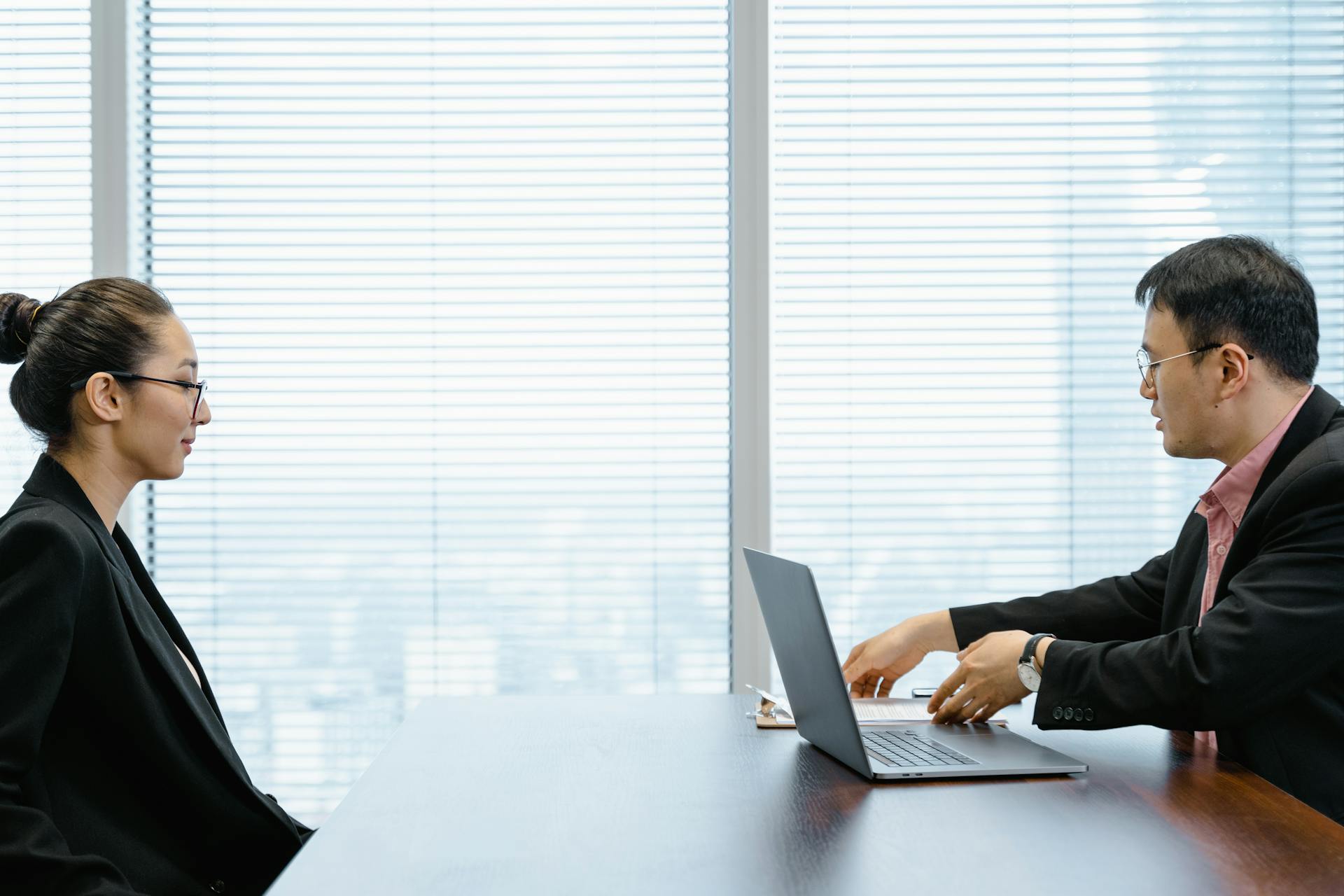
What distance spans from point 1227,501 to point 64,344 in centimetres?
175

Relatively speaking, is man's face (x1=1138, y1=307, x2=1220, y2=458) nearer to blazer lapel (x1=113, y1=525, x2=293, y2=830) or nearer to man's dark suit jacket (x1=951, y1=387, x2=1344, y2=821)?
man's dark suit jacket (x1=951, y1=387, x2=1344, y2=821)

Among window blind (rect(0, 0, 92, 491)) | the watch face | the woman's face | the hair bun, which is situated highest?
window blind (rect(0, 0, 92, 491))

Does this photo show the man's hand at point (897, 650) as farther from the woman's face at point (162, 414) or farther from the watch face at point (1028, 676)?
the woman's face at point (162, 414)

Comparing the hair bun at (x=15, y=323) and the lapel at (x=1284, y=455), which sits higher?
the hair bun at (x=15, y=323)

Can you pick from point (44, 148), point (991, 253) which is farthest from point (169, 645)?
point (991, 253)

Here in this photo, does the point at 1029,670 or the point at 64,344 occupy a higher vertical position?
the point at 64,344

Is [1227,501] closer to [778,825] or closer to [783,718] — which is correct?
[783,718]

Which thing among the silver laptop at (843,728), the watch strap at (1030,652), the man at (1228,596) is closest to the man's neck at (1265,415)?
the man at (1228,596)

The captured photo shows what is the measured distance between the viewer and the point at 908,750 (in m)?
1.49

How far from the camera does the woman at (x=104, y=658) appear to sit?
128 cm

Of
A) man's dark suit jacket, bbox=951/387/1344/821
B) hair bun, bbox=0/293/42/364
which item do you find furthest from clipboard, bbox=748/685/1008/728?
hair bun, bbox=0/293/42/364

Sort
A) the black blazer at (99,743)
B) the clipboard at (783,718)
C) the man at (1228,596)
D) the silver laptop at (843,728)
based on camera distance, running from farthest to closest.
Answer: the clipboard at (783,718)
the man at (1228,596)
the silver laptop at (843,728)
the black blazer at (99,743)

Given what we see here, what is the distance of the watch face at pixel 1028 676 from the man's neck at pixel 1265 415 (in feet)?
1.70

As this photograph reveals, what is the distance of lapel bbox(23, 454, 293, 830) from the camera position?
1.45m
